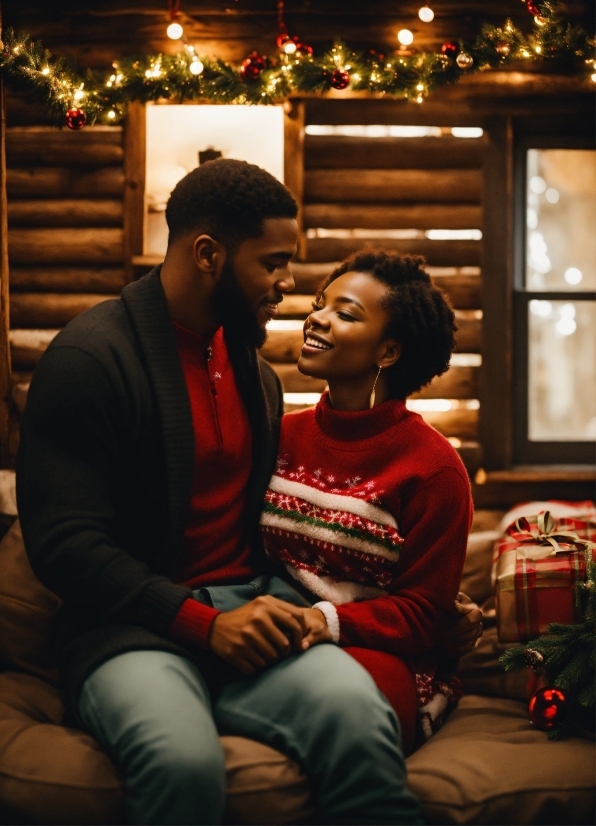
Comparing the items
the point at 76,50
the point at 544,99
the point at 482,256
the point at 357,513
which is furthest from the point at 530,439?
the point at 76,50

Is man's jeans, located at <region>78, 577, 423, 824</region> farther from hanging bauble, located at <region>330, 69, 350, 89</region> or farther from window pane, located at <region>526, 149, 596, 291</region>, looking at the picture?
window pane, located at <region>526, 149, 596, 291</region>

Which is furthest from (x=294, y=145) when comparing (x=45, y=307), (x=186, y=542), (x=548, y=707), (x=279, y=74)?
(x=548, y=707)

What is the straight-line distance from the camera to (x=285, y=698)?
213cm

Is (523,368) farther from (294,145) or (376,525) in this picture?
(376,525)

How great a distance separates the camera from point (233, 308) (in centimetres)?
251

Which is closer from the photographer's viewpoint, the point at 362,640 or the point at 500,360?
the point at 362,640

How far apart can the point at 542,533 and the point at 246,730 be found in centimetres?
127

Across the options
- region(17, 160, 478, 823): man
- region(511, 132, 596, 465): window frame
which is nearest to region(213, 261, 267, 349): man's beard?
region(17, 160, 478, 823): man

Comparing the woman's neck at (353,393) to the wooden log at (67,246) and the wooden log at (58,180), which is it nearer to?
the wooden log at (67,246)

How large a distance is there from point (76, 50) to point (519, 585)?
10.6 ft

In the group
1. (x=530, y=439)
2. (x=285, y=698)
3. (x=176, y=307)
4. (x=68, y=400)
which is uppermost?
(x=176, y=307)

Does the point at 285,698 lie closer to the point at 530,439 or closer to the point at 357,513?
the point at 357,513

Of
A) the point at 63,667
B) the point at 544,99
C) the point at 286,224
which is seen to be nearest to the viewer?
the point at 63,667

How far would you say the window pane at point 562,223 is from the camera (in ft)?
14.0
